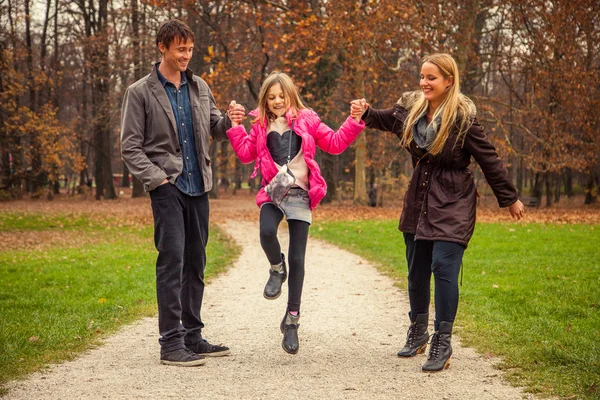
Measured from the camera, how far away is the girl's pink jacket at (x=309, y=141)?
16.6 ft

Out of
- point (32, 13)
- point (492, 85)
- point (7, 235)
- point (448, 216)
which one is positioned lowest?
point (7, 235)

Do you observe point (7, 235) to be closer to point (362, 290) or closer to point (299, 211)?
point (362, 290)

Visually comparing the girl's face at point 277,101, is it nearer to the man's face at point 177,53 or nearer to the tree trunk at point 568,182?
the man's face at point 177,53

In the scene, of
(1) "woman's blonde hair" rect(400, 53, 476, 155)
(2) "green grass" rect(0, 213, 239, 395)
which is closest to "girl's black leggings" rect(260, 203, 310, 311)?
(1) "woman's blonde hair" rect(400, 53, 476, 155)

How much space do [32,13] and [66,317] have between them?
101 feet

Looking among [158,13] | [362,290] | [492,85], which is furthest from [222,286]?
[492,85]

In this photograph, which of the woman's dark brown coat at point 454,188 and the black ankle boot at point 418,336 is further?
the black ankle boot at point 418,336

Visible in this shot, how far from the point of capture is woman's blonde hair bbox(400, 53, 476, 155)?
15.5ft

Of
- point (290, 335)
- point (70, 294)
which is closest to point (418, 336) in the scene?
point (290, 335)

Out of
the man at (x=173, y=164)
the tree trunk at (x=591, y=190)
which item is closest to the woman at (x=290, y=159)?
the man at (x=173, y=164)

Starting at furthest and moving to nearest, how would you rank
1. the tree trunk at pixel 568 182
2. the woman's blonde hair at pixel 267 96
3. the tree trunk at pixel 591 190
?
the tree trunk at pixel 568 182 < the tree trunk at pixel 591 190 < the woman's blonde hair at pixel 267 96

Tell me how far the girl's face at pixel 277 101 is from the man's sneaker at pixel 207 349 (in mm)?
1809

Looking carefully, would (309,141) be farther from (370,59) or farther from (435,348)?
(370,59)

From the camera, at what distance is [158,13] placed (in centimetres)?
2803
